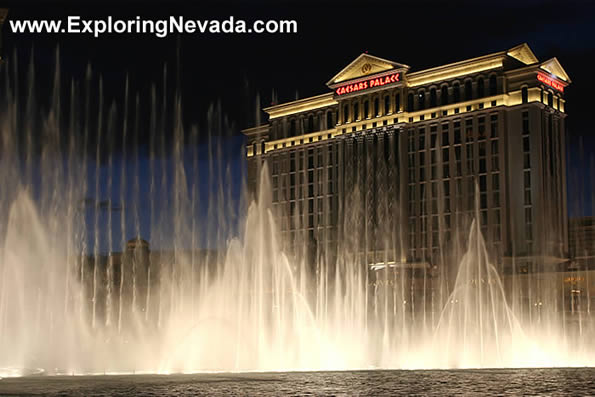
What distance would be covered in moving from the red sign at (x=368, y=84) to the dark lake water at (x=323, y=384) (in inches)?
2094

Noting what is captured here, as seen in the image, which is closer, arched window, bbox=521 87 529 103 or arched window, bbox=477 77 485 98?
arched window, bbox=521 87 529 103

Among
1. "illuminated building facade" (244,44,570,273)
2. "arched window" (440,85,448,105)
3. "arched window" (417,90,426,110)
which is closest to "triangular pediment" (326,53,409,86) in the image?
"illuminated building facade" (244,44,570,273)

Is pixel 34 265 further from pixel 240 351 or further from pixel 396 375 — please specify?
pixel 396 375

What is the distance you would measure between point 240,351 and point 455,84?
161ft

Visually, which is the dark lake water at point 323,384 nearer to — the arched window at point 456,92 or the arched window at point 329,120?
the arched window at point 456,92

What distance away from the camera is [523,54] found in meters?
68.7

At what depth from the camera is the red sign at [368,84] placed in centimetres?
7202

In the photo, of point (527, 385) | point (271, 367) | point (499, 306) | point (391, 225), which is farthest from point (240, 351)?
point (391, 225)

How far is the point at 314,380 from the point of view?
59.0ft

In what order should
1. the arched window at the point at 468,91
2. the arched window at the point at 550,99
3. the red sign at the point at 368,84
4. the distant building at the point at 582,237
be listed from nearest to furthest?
the arched window at the point at 550,99 → the arched window at the point at 468,91 → the distant building at the point at 582,237 → the red sign at the point at 368,84

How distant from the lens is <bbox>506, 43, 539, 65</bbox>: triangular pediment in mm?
66875

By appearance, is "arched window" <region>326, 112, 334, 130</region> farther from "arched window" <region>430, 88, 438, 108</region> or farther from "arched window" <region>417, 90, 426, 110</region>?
"arched window" <region>430, 88, 438, 108</region>

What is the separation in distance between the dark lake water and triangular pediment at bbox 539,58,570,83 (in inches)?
1947

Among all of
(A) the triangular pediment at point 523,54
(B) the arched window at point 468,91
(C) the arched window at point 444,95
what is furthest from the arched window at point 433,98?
(A) the triangular pediment at point 523,54
